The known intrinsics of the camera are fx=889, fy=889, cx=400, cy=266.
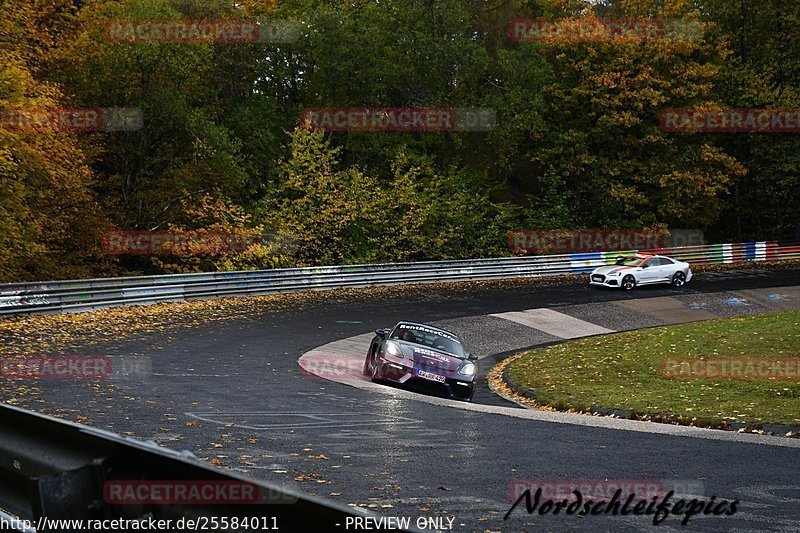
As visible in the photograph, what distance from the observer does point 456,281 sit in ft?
124

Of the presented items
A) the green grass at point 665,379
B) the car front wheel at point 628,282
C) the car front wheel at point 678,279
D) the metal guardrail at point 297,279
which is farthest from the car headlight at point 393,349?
the car front wheel at point 678,279

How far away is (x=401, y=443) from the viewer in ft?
32.9

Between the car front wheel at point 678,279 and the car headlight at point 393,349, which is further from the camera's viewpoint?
the car front wheel at point 678,279

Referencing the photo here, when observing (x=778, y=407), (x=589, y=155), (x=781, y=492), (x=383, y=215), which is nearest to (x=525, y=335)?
(x=778, y=407)

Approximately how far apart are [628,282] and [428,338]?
21231mm

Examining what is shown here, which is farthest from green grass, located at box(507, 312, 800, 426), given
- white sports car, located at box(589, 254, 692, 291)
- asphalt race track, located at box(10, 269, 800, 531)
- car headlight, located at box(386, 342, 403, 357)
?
white sports car, located at box(589, 254, 692, 291)

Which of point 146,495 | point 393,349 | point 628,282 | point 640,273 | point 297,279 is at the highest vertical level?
point 146,495

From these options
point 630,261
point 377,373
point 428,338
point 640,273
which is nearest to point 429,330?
point 428,338

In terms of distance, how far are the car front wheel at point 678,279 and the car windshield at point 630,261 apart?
64.6 inches

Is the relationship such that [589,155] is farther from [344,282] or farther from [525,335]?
[525,335]

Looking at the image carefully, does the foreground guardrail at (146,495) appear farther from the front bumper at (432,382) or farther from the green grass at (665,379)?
the front bumper at (432,382)

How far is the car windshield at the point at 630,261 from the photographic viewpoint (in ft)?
123

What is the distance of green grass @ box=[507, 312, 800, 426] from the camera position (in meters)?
14.2

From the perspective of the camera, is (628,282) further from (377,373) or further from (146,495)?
(146,495)
